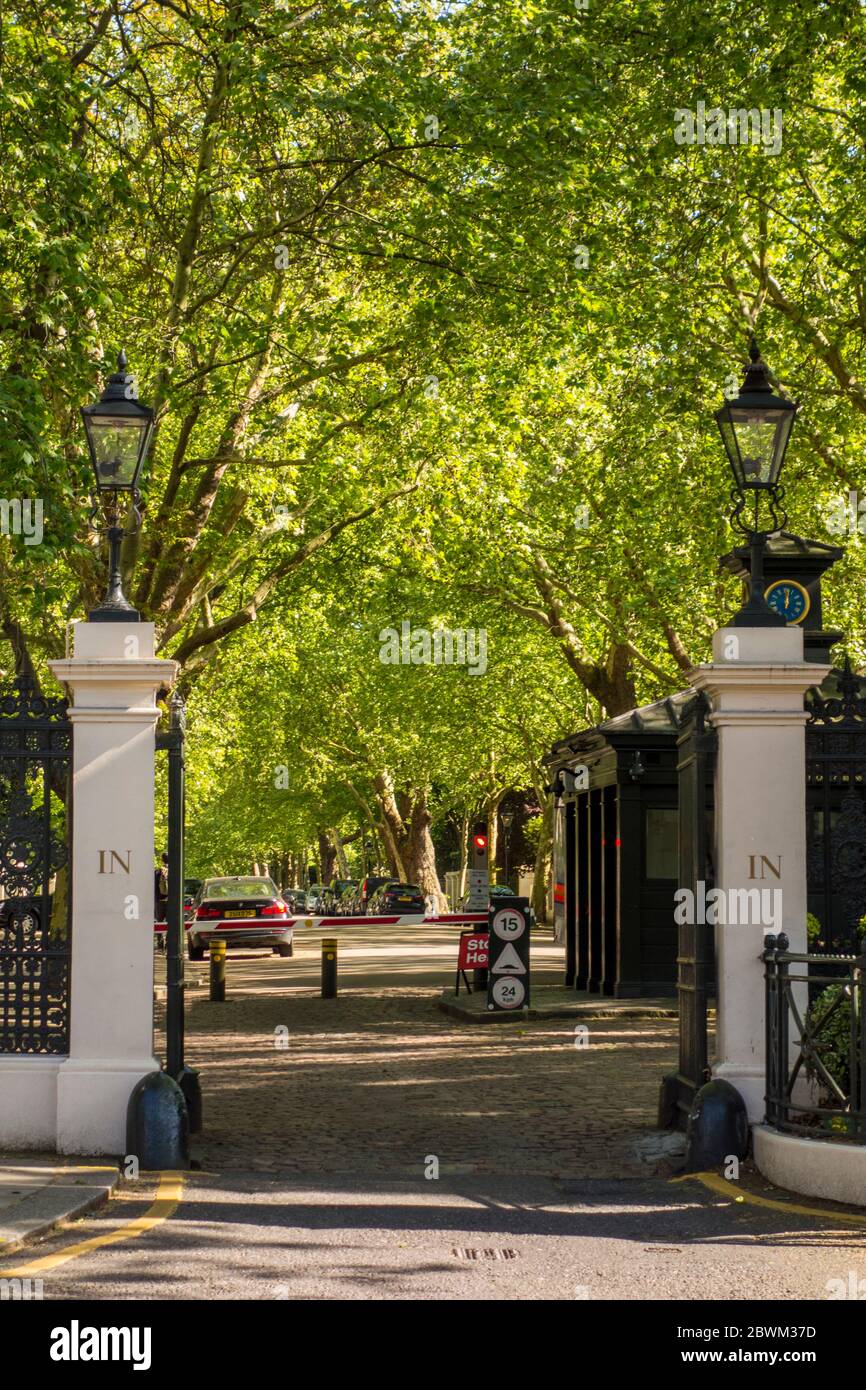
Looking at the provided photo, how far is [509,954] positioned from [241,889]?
16.8 metres

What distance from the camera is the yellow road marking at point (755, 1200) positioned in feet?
27.0

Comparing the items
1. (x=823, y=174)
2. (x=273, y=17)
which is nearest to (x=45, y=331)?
(x=273, y=17)

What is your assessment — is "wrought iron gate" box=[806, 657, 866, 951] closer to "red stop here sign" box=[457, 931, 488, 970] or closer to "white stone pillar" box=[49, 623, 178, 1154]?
"white stone pillar" box=[49, 623, 178, 1154]

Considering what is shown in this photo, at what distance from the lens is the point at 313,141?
1931 centimetres

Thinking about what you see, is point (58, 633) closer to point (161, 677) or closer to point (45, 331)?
point (45, 331)

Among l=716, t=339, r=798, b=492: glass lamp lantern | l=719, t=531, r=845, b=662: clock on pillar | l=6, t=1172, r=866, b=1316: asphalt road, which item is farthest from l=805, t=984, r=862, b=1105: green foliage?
l=719, t=531, r=845, b=662: clock on pillar

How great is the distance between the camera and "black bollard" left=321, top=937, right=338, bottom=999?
23844mm

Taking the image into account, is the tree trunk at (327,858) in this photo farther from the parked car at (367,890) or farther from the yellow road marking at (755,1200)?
the yellow road marking at (755,1200)

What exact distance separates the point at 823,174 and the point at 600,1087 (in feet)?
42.7

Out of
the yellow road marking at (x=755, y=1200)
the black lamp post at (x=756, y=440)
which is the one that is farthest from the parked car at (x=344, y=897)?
the yellow road marking at (x=755, y=1200)

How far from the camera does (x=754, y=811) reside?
1018 cm

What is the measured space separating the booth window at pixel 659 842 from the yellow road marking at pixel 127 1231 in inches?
535

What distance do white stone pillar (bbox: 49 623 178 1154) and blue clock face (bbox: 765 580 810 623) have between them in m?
11.0

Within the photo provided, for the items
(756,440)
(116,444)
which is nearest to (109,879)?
(116,444)
